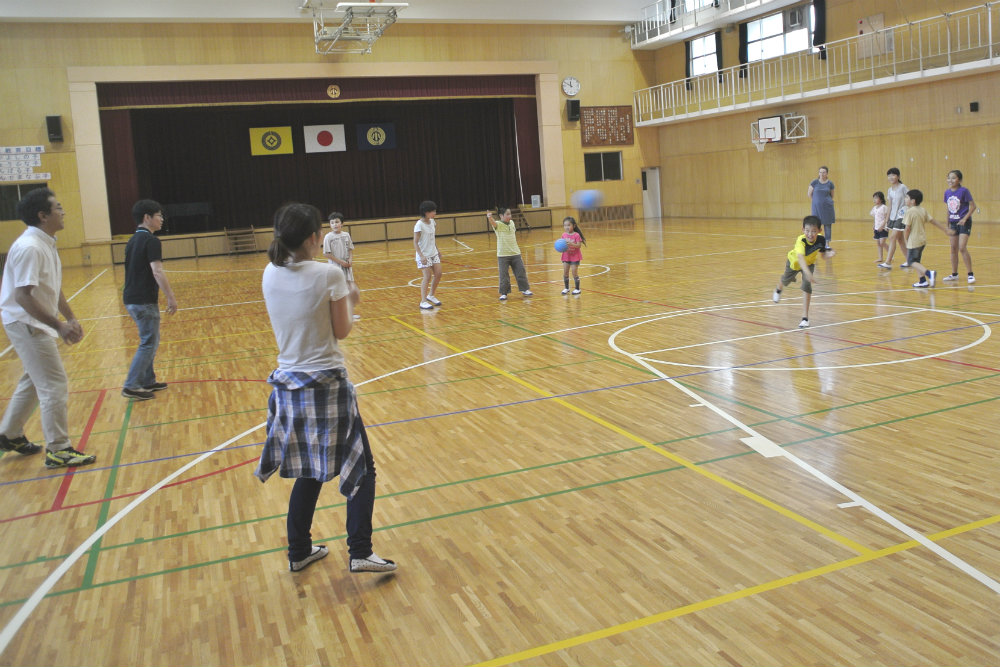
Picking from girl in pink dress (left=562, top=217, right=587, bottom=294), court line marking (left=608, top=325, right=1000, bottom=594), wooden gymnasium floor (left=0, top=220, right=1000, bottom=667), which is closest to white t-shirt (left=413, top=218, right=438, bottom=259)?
girl in pink dress (left=562, top=217, right=587, bottom=294)

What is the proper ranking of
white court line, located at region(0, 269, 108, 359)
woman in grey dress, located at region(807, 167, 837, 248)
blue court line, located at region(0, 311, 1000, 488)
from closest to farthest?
blue court line, located at region(0, 311, 1000, 488)
white court line, located at region(0, 269, 108, 359)
woman in grey dress, located at region(807, 167, 837, 248)

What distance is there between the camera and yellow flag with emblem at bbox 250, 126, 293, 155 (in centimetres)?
2894

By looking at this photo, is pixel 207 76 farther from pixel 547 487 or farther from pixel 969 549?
pixel 969 549

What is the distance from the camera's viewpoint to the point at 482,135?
1240 inches

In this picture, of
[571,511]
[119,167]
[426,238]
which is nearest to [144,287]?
[571,511]

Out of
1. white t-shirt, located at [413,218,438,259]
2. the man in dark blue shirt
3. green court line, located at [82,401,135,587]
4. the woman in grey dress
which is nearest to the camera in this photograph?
green court line, located at [82,401,135,587]

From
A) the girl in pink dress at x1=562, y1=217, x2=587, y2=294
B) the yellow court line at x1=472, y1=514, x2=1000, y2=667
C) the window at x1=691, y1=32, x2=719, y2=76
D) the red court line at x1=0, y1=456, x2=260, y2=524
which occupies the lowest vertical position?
the yellow court line at x1=472, y1=514, x2=1000, y2=667

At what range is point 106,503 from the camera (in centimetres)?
509

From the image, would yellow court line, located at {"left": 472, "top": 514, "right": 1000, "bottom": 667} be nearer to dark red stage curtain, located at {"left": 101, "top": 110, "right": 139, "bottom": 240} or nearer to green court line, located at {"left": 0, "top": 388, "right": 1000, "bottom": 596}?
green court line, located at {"left": 0, "top": 388, "right": 1000, "bottom": 596}

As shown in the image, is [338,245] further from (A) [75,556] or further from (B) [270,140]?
(B) [270,140]

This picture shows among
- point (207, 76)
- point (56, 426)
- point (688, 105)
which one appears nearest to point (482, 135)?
point (688, 105)

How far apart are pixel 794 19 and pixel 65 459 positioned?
2486 cm

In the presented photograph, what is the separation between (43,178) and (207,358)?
18.4m

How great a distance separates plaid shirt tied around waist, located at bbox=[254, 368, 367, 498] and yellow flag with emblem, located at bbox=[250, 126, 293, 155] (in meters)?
27.0
